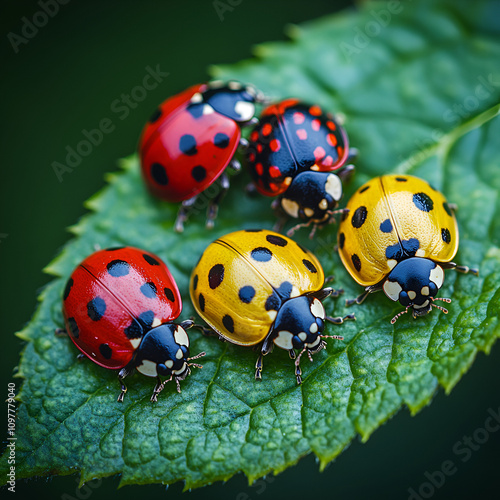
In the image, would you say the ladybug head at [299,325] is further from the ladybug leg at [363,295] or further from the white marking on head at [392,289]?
the white marking on head at [392,289]

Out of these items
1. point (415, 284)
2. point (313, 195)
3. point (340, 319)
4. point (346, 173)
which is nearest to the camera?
point (415, 284)

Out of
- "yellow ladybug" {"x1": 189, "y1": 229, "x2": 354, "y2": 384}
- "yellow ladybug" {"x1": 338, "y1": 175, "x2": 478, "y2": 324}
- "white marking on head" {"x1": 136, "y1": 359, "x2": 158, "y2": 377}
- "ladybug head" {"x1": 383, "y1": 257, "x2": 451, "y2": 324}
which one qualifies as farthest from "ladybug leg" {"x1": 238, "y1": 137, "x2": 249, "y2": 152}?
"white marking on head" {"x1": 136, "y1": 359, "x2": 158, "y2": 377}

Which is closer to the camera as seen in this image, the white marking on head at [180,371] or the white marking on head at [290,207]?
the white marking on head at [180,371]

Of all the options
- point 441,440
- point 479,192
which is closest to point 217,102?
point 479,192

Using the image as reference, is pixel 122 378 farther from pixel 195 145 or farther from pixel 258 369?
pixel 195 145

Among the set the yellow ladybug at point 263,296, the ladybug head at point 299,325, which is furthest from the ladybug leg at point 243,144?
the ladybug head at point 299,325

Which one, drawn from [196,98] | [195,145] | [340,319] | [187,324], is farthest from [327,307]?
[196,98]

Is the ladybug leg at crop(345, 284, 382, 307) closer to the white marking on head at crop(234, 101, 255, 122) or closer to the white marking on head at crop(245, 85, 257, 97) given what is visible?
the white marking on head at crop(234, 101, 255, 122)

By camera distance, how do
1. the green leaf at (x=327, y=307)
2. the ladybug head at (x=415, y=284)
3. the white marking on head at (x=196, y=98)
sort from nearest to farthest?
1. the green leaf at (x=327, y=307)
2. the ladybug head at (x=415, y=284)
3. the white marking on head at (x=196, y=98)
